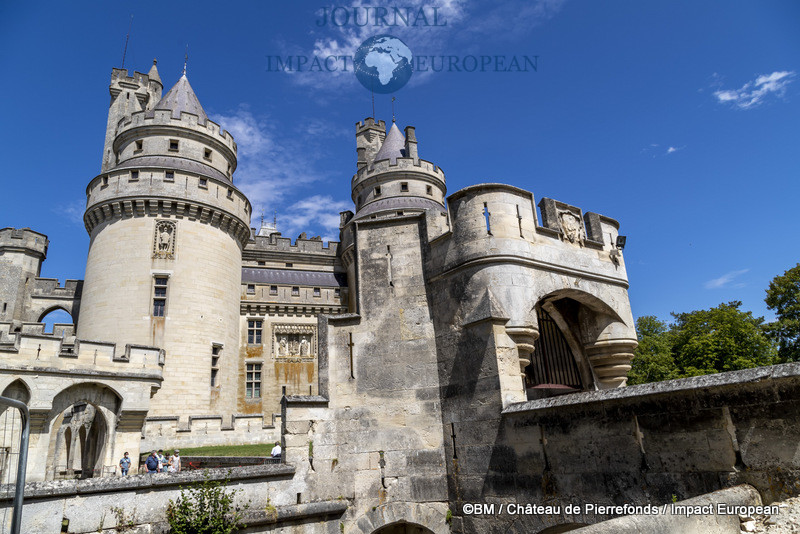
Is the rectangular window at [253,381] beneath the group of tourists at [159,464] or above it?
above

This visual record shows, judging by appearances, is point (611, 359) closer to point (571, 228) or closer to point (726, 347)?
point (571, 228)

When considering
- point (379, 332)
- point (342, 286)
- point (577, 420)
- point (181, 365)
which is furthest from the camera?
point (342, 286)

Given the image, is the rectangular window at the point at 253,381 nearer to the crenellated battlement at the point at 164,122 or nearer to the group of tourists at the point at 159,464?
the crenellated battlement at the point at 164,122

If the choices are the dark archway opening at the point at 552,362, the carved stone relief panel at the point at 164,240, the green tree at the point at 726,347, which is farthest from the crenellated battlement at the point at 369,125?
the dark archway opening at the point at 552,362

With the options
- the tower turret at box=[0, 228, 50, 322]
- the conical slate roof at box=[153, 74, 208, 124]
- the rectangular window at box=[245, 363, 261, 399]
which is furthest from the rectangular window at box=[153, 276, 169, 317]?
the tower turret at box=[0, 228, 50, 322]

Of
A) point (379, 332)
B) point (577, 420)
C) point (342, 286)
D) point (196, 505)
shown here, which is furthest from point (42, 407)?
point (342, 286)

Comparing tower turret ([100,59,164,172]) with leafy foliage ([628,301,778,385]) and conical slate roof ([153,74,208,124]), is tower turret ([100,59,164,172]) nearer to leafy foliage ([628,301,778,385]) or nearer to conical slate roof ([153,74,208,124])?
conical slate roof ([153,74,208,124])

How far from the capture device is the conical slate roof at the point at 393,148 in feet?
116

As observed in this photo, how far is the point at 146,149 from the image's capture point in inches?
1051

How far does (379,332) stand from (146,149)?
72.0 feet

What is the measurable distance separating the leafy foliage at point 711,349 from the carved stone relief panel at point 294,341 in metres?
19.3

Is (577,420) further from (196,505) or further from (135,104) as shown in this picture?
(135,104)

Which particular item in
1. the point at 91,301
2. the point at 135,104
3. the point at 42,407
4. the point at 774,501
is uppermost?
the point at 135,104

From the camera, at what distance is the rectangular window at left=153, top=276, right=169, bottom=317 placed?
24.0m
